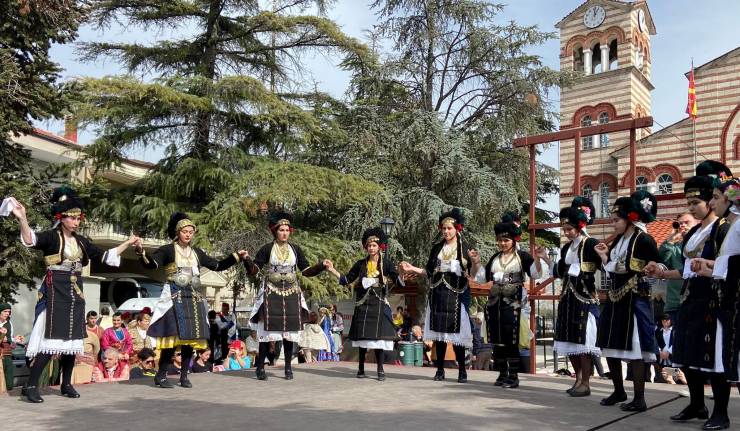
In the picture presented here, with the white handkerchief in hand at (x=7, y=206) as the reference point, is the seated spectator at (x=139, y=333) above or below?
→ below

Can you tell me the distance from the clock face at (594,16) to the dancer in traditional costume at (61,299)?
118 feet

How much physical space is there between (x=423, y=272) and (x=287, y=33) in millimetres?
11238

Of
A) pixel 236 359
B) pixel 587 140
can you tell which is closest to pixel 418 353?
pixel 236 359

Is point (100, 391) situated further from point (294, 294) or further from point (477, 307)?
point (477, 307)

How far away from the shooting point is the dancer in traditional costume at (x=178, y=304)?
7.98m

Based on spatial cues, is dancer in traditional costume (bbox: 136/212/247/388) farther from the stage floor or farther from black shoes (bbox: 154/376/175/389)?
the stage floor

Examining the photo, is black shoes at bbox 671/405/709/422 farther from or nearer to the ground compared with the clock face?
nearer to the ground

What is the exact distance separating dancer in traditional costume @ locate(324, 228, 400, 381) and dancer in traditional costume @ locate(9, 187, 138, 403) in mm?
2976

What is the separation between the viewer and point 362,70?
73.1 feet

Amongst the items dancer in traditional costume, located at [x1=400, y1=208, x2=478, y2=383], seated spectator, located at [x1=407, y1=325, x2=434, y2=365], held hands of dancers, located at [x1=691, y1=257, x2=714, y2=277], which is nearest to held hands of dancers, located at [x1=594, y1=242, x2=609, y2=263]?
held hands of dancers, located at [x1=691, y1=257, x2=714, y2=277]

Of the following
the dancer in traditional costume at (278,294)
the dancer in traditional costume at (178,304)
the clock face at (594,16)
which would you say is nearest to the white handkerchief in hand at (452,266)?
the dancer in traditional costume at (278,294)

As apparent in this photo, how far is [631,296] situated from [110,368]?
7333 millimetres

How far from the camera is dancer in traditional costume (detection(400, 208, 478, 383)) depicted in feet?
28.3

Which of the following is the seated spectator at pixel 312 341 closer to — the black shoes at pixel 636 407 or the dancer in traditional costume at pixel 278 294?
the dancer in traditional costume at pixel 278 294
